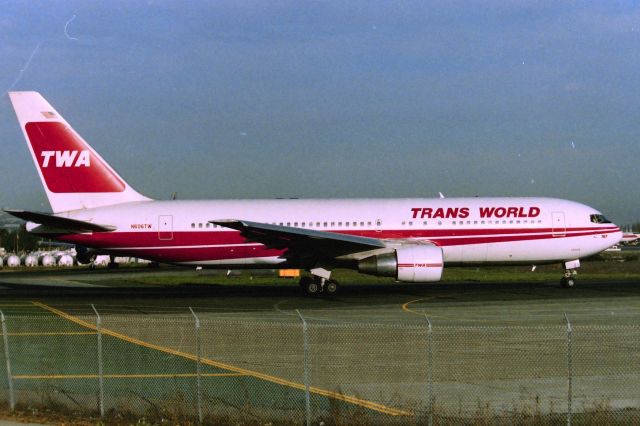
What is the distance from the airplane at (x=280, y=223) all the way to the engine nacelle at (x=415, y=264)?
71.2 inches

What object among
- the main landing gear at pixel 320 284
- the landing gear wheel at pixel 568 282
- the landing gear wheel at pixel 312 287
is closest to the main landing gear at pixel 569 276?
the landing gear wheel at pixel 568 282

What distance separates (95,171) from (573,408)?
29.8 m

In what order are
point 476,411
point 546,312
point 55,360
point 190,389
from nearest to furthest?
point 476,411, point 190,389, point 55,360, point 546,312

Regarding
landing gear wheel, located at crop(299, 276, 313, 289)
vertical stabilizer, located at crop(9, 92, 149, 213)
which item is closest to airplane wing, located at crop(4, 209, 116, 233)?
vertical stabilizer, located at crop(9, 92, 149, 213)

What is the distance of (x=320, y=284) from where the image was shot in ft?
117

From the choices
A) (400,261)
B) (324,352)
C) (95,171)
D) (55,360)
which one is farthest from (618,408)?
(95,171)

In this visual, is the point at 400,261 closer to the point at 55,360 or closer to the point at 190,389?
the point at 55,360

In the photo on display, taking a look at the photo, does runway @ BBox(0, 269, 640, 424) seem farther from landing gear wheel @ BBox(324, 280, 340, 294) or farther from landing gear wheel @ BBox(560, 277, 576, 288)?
landing gear wheel @ BBox(560, 277, 576, 288)

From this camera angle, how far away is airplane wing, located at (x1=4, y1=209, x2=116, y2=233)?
35.0 meters

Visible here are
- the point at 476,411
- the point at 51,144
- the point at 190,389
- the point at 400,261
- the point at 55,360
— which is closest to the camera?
the point at 476,411

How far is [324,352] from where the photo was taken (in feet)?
59.3

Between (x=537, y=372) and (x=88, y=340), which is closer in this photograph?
(x=537, y=372)

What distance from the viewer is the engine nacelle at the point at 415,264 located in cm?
3259

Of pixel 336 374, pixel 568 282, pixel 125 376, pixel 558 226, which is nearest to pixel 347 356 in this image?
pixel 336 374
